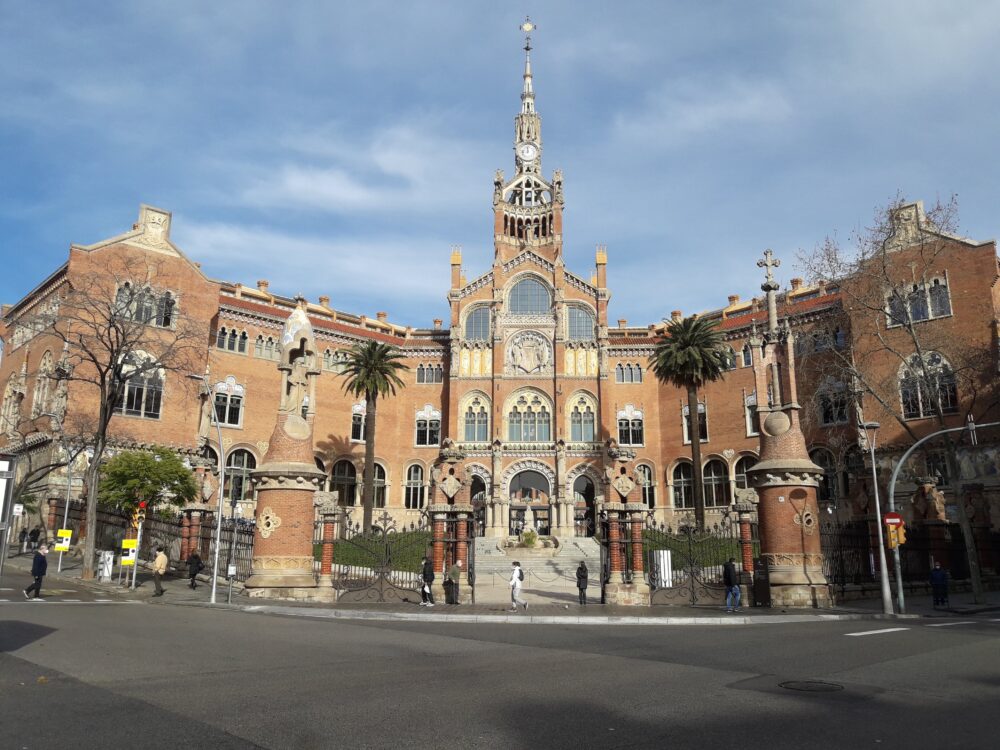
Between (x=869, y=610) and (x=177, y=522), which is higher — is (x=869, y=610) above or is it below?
below

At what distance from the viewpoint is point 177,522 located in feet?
101

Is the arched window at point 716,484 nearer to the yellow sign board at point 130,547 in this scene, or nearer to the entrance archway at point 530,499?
the entrance archway at point 530,499

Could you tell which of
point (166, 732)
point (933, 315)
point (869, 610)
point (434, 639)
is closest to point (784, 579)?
point (869, 610)

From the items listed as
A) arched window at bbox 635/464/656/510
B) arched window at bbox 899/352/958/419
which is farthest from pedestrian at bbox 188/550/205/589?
arched window at bbox 635/464/656/510

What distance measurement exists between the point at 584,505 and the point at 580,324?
1361cm

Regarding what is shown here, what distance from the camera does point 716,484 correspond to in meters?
53.4

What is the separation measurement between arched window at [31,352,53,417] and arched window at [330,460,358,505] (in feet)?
61.3

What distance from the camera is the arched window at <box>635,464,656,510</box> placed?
55125 millimetres

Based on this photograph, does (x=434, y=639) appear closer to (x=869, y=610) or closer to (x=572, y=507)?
(x=869, y=610)

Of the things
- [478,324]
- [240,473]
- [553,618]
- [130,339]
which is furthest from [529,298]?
[553,618]

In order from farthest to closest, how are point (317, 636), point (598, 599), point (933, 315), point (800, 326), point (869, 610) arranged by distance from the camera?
point (800, 326)
point (933, 315)
point (598, 599)
point (869, 610)
point (317, 636)

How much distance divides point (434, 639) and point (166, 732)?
26.0 feet

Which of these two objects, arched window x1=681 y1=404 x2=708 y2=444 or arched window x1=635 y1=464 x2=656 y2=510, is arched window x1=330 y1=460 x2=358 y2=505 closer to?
arched window x1=635 y1=464 x2=656 y2=510

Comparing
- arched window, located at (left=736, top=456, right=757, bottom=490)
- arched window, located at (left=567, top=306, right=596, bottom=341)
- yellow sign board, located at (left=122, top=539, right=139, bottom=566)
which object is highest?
arched window, located at (left=567, top=306, right=596, bottom=341)
